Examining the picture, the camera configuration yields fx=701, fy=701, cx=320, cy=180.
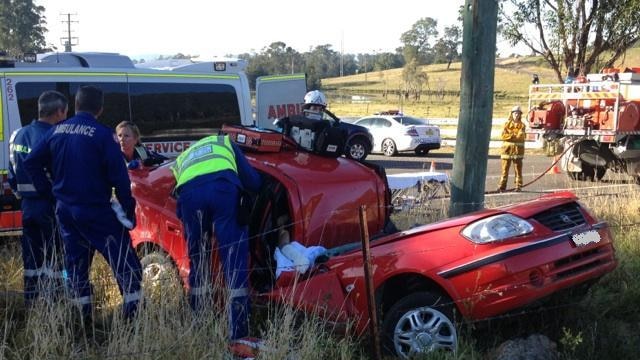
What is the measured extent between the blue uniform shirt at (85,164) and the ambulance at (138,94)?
2.94 meters

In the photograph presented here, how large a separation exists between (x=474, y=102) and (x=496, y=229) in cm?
191

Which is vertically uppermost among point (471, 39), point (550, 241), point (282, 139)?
point (471, 39)

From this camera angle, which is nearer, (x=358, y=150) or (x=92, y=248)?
(x=92, y=248)

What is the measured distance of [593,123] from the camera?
1435 cm

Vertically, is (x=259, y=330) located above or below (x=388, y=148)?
above

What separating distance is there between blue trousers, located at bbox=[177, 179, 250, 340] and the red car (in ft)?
0.93

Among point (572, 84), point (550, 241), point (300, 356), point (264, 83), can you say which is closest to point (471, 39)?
point (550, 241)

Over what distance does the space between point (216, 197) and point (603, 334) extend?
264 cm

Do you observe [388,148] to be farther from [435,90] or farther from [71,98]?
[435,90]

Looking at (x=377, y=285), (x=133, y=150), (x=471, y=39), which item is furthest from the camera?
(x=133, y=150)

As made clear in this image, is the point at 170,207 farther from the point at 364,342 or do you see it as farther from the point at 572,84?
the point at 572,84

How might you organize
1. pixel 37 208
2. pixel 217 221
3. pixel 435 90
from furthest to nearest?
1. pixel 435 90
2. pixel 37 208
3. pixel 217 221

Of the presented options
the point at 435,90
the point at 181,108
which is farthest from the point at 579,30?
the point at 435,90

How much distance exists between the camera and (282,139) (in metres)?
5.41
